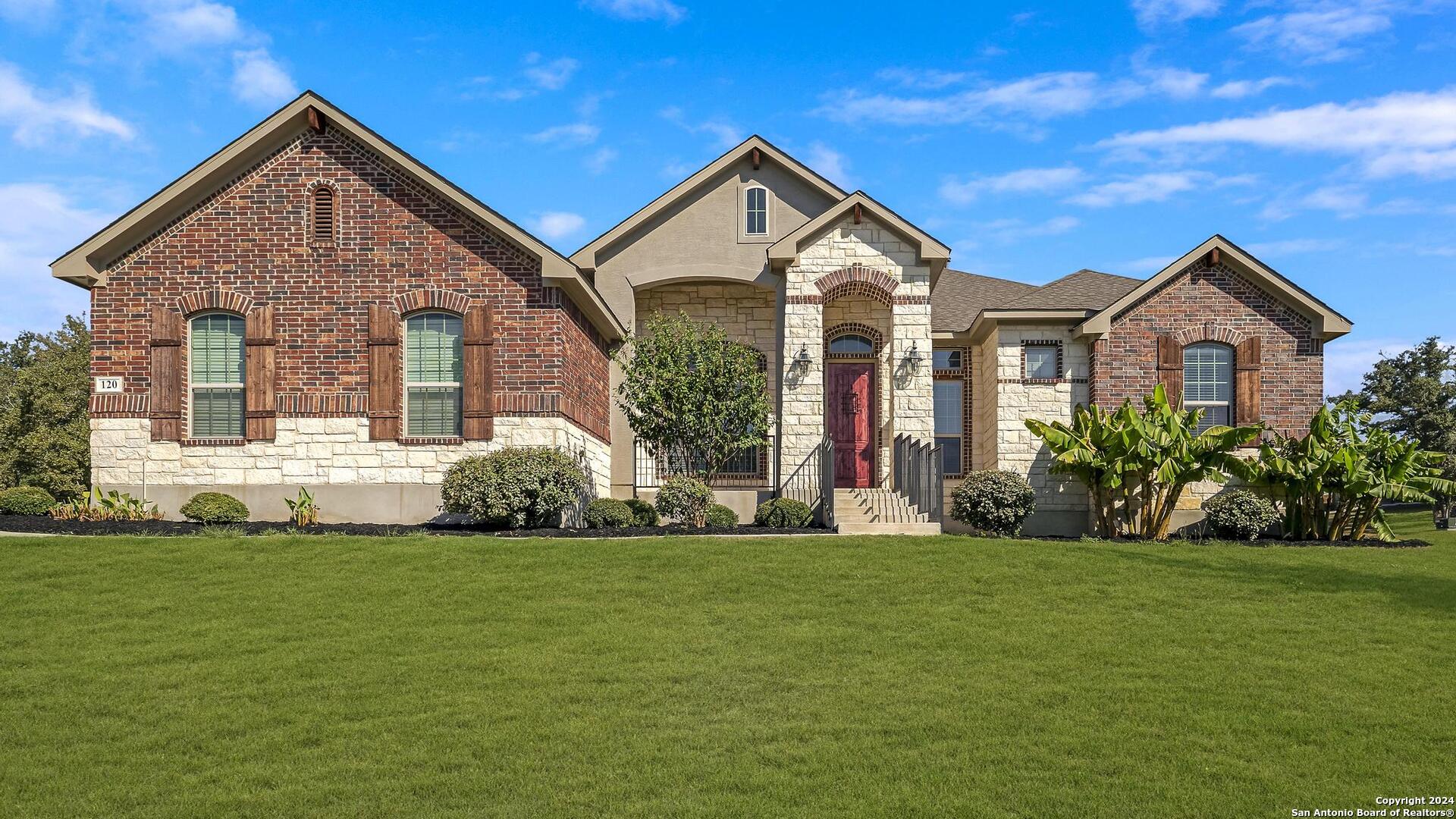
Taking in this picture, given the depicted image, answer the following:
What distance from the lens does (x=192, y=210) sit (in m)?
19.5

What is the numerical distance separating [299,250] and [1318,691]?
1615cm

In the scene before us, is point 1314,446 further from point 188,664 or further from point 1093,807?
point 188,664

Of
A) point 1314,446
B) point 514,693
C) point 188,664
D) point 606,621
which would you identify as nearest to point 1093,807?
point 514,693

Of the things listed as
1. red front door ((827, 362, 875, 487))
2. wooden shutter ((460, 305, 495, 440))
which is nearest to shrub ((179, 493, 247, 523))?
wooden shutter ((460, 305, 495, 440))

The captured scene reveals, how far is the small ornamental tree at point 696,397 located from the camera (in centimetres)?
2000

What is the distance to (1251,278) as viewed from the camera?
857 inches

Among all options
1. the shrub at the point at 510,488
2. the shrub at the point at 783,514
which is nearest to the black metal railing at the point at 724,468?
the shrub at the point at 783,514

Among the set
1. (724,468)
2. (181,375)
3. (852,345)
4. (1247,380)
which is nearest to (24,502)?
(181,375)

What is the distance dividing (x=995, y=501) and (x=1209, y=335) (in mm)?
6016

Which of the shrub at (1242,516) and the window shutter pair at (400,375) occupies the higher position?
the window shutter pair at (400,375)

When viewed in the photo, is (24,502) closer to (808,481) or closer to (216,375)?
(216,375)

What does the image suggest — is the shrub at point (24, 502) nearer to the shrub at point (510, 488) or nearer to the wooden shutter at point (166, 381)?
the wooden shutter at point (166, 381)

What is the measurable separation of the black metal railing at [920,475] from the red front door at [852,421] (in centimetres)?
258

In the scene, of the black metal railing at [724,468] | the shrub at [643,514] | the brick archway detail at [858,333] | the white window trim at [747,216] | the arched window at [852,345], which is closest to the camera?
the shrub at [643,514]
